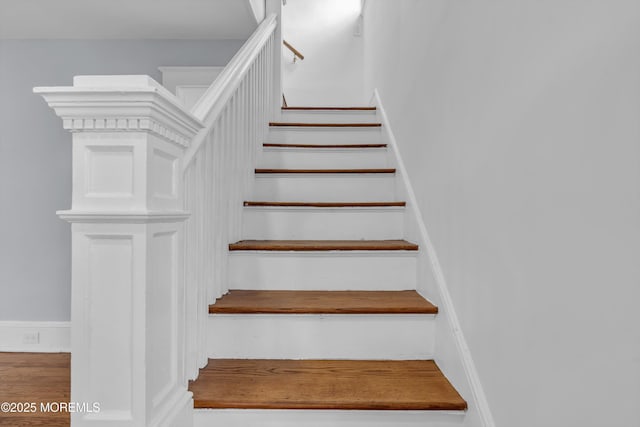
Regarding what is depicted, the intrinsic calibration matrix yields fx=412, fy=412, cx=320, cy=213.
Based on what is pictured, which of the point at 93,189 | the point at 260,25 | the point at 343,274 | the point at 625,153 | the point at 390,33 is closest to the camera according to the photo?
the point at 625,153

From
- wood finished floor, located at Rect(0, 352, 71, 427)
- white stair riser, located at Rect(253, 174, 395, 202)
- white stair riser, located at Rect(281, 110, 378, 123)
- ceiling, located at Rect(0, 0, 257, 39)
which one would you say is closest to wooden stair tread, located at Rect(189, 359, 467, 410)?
wood finished floor, located at Rect(0, 352, 71, 427)

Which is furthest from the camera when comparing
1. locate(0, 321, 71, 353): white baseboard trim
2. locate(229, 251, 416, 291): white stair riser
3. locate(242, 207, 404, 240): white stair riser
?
locate(0, 321, 71, 353): white baseboard trim

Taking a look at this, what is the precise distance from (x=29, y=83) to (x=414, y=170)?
2.35 meters

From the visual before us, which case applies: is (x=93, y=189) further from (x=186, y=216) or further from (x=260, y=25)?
(x=260, y=25)

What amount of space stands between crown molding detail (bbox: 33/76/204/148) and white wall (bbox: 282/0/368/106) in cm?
372

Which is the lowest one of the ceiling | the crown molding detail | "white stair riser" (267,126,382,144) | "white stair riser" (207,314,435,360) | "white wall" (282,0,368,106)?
"white stair riser" (207,314,435,360)

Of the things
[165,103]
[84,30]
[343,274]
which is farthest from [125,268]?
[84,30]

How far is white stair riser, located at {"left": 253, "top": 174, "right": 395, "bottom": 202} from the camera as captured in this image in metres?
2.20

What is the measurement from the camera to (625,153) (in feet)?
1.87

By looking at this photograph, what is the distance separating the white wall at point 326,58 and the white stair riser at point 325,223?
9.05ft

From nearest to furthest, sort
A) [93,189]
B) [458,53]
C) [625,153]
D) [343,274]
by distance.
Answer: [625,153]
[93,189]
[458,53]
[343,274]

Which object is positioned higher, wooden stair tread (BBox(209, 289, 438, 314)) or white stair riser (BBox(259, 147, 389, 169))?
white stair riser (BBox(259, 147, 389, 169))

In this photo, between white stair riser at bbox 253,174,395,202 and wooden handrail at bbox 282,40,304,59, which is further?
wooden handrail at bbox 282,40,304,59

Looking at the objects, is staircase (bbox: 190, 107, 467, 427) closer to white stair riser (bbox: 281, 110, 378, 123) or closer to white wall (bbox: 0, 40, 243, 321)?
white stair riser (bbox: 281, 110, 378, 123)
